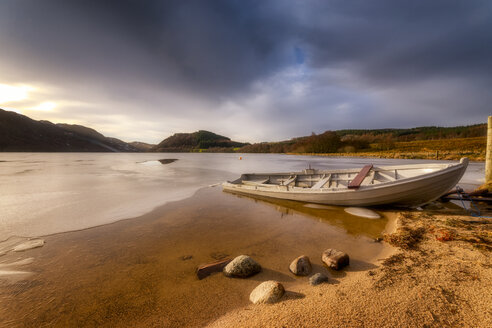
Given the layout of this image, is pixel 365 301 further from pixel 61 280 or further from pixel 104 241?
pixel 104 241

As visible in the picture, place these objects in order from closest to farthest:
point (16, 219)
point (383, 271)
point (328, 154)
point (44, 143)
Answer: point (383, 271)
point (16, 219)
point (328, 154)
point (44, 143)

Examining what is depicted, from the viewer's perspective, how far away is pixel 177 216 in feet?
27.3

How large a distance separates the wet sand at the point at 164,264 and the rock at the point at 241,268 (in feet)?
0.40

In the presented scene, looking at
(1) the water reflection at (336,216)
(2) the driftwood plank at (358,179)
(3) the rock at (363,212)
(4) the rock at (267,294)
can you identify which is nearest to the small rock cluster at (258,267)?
(4) the rock at (267,294)

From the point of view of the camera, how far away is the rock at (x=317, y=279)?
3.69 meters

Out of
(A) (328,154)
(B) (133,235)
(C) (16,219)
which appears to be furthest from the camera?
(A) (328,154)

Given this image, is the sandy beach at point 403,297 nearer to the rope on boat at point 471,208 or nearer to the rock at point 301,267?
the rock at point 301,267

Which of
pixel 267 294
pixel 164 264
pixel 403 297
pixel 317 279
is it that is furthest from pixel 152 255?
pixel 403 297

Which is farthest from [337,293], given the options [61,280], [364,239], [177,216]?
[177,216]

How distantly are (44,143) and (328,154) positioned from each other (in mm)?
207786

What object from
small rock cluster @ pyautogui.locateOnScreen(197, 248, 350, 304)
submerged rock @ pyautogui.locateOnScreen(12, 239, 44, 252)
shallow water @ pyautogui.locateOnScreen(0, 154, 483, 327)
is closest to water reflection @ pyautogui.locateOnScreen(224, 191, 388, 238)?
shallow water @ pyautogui.locateOnScreen(0, 154, 483, 327)

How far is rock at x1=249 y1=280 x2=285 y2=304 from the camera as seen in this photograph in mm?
3264

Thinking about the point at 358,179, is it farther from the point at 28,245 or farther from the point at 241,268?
the point at 28,245

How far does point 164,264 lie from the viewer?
4734 mm
